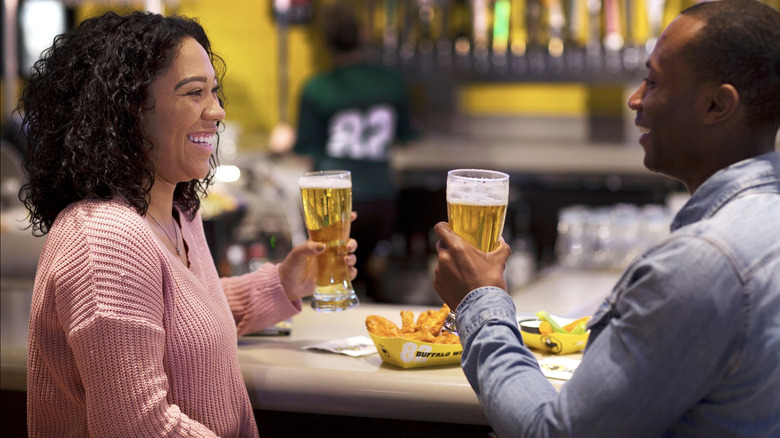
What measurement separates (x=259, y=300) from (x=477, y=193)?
0.71 metres

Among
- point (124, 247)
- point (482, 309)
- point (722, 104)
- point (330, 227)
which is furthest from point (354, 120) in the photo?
point (722, 104)

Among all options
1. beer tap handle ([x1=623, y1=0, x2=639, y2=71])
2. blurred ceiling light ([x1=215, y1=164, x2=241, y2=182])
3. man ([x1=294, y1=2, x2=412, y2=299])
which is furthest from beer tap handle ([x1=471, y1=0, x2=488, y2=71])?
blurred ceiling light ([x1=215, y1=164, x2=241, y2=182])

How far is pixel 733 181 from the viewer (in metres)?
1.30

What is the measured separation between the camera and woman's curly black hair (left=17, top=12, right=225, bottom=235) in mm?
1602

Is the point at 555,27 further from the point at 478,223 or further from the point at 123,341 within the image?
the point at 123,341

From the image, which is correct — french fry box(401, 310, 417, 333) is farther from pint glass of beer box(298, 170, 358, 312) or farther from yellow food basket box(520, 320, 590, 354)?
yellow food basket box(520, 320, 590, 354)

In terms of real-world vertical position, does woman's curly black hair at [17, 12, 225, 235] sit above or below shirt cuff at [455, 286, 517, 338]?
above

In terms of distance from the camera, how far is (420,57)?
6707 millimetres

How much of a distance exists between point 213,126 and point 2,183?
131 inches

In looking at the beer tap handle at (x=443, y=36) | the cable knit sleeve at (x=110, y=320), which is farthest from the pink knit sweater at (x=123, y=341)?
the beer tap handle at (x=443, y=36)

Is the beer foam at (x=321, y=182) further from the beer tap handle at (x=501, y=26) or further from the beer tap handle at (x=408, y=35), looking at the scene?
the beer tap handle at (x=408, y=35)

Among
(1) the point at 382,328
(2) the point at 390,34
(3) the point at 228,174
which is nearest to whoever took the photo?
(1) the point at 382,328

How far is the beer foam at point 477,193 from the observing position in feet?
5.29

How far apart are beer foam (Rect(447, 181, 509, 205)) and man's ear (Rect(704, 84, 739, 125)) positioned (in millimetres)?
419
